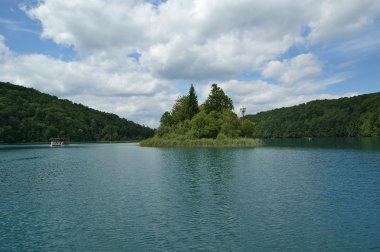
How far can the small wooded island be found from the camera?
103625mm

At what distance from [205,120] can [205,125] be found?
1830mm

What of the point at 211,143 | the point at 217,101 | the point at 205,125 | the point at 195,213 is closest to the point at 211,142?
the point at 211,143

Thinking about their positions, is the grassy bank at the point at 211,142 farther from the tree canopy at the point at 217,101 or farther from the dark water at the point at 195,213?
the dark water at the point at 195,213

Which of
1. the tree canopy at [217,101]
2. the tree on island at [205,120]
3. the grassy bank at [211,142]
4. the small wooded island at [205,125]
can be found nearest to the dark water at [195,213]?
the grassy bank at [211,142]

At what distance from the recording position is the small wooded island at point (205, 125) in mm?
103625

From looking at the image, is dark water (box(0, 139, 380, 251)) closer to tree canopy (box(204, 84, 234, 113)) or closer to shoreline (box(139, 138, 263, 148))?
shoreline (box(139, 138, 263, 148))

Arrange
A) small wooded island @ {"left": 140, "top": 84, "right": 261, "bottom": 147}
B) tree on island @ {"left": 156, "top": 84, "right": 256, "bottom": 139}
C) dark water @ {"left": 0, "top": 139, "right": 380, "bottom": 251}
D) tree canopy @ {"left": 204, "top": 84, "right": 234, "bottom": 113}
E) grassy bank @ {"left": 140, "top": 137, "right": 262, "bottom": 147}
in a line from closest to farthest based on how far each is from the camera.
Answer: dark water @ {"left": 0, "top": 139, "right": 380, "bottom": 251} < grassy bank @ {"left": 140, "top": 137, "right": 262, "bottom": 147} < small wooded island @ {"left": 140, "top": 84, "right": 261, "bottom": 147} < tree on island @ {"left": 156, "top": 84, "right": 256, "bottom": 139} < tree canopy @ {"left": 204, "top": 84, "right": 234, "bottom": 113}

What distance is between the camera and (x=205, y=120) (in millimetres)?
110000

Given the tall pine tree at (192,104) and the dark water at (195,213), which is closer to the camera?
the dark water at (195,213)

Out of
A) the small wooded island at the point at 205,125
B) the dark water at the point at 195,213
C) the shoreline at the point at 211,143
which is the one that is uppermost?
the small wooded island at the point at 205,125

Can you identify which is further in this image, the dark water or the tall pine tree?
the tall pine tree

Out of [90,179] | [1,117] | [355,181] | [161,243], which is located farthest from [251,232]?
[1,117]

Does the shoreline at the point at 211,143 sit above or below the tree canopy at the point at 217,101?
below

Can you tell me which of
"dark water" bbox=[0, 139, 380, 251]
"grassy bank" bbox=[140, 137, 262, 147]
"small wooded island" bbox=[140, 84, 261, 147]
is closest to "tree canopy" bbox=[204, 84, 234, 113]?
"small wooded island" bbox=[140, 84, 261, 147]
